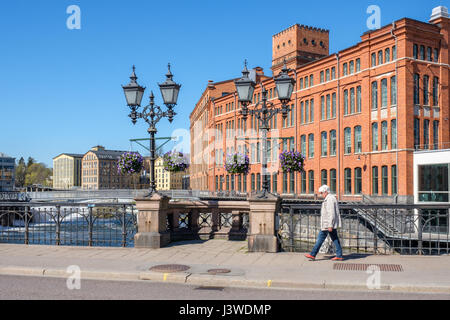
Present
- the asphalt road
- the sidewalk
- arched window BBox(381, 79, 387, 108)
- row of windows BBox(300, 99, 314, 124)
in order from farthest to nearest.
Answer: row of windows BBox(300, 99, 314, 124) < arched window BBox(381, 79, 387, 108) < the sidewalk < the asphalt road

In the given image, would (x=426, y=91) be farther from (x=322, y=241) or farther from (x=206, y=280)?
(x=206, y=280)

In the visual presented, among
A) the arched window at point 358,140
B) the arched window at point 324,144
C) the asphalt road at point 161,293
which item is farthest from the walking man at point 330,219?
the arched window at point 324,144

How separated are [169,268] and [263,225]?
9.56 feet

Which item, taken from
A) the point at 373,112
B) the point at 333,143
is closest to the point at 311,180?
the point at 333,143

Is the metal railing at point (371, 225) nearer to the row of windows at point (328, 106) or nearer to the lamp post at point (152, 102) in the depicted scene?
the lamp post at point (152, 102)

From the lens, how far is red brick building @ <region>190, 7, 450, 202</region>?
39.5m

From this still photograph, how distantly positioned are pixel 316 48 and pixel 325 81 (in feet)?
80.2

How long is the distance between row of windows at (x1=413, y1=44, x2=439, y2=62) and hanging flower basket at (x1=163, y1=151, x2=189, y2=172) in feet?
93.9

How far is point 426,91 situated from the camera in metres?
40.9

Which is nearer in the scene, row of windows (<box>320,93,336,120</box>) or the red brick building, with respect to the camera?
the red brick building

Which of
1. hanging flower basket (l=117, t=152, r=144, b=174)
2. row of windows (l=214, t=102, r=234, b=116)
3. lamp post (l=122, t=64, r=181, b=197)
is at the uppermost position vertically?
row of windows (l=214, t=102, r=234, b=116)

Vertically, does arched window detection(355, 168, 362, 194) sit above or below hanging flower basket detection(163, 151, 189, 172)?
below

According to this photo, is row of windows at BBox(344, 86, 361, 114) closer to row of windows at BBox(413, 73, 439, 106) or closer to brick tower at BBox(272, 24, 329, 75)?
row of windows at BBox(413, 73, 439, 106)

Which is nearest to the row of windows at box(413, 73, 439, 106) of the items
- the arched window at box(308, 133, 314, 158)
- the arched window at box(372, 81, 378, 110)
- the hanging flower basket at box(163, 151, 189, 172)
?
the arched window at box(372, 81, 378, 110)
